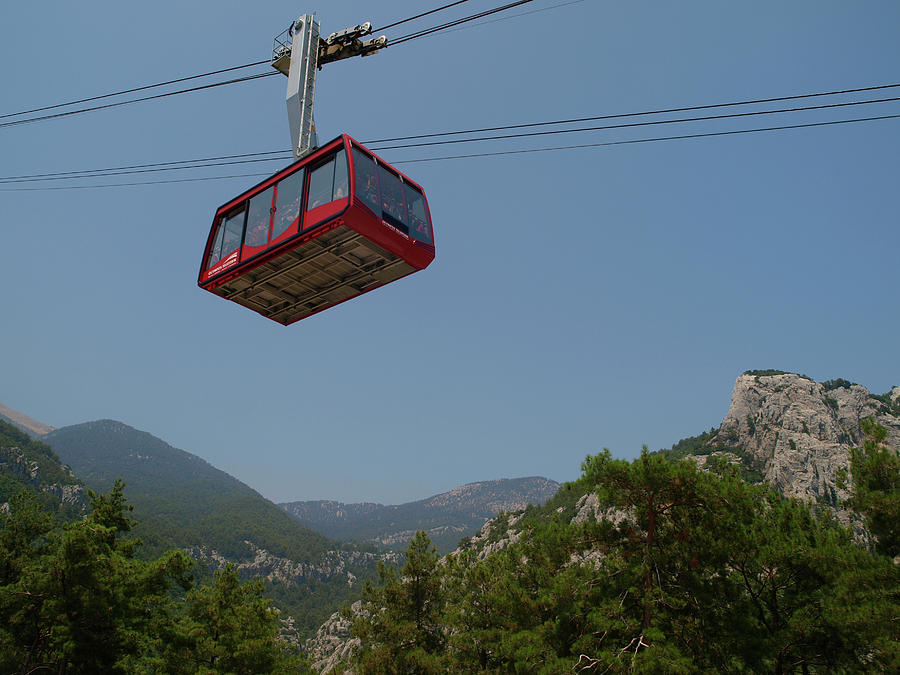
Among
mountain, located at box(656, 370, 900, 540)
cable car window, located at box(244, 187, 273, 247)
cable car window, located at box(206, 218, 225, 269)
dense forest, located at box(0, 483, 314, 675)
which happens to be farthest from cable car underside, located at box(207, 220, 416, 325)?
mountain, located at box(656, 370, 900, 540)

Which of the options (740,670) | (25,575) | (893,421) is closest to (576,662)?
(740,670)

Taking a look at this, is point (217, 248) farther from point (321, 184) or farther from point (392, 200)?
point (392, 200)

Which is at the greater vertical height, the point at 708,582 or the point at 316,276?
the point at 316,276

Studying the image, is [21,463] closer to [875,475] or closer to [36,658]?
[36,658]

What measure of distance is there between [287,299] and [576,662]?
1042 cm

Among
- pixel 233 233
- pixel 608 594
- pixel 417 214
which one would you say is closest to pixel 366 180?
pixel 417 214

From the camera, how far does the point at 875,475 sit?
12812 millimetres

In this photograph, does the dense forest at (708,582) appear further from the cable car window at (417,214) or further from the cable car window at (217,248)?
the cable car window at (217,248)

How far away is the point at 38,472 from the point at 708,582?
178817mm

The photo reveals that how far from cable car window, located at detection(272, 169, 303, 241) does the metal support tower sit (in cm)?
106

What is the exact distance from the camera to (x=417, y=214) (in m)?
11.0

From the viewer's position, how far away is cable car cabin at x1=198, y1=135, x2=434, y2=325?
9734 mm

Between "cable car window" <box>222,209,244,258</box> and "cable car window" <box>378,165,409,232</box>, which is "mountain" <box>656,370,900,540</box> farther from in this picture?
"cable car window" <box>222,209,244,258</box>

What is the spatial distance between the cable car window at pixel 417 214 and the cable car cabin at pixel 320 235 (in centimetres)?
2
